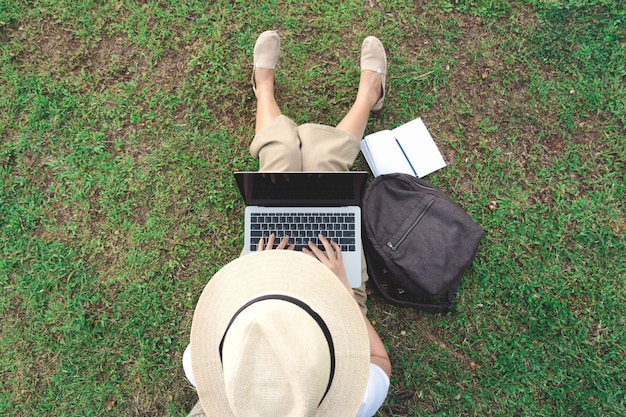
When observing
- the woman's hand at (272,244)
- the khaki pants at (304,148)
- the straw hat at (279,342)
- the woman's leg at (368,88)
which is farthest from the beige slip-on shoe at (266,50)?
the straw hat at (279,342)

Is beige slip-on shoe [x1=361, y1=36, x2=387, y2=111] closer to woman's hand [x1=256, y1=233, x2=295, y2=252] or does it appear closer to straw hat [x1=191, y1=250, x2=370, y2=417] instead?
woman's hand [x1=256, y1=233, x2=295, y2=252]

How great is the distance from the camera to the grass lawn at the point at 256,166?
115 inches

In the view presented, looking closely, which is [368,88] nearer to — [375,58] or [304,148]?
[375,58]

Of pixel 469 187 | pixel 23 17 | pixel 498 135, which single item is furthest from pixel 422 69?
pixel 23 17

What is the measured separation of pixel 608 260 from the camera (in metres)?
2.98

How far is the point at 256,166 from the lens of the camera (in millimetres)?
3111

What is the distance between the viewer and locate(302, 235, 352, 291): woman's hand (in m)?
2.49

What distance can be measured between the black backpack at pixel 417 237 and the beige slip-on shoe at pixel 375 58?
2.48ft

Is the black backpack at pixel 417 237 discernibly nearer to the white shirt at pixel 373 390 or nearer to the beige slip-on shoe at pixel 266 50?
the white shirt at pixel 373 390

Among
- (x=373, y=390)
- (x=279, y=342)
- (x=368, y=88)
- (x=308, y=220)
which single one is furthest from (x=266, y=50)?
(x=373, y=390)

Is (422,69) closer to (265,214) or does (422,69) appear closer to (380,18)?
(380,18)

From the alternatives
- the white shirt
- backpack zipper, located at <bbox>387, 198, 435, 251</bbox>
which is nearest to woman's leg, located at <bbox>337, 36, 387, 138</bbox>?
backpack zipper, located at <bbox>387, 198, 435, 251</bbox>

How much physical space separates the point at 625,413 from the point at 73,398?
3905mm

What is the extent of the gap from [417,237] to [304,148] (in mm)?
966
